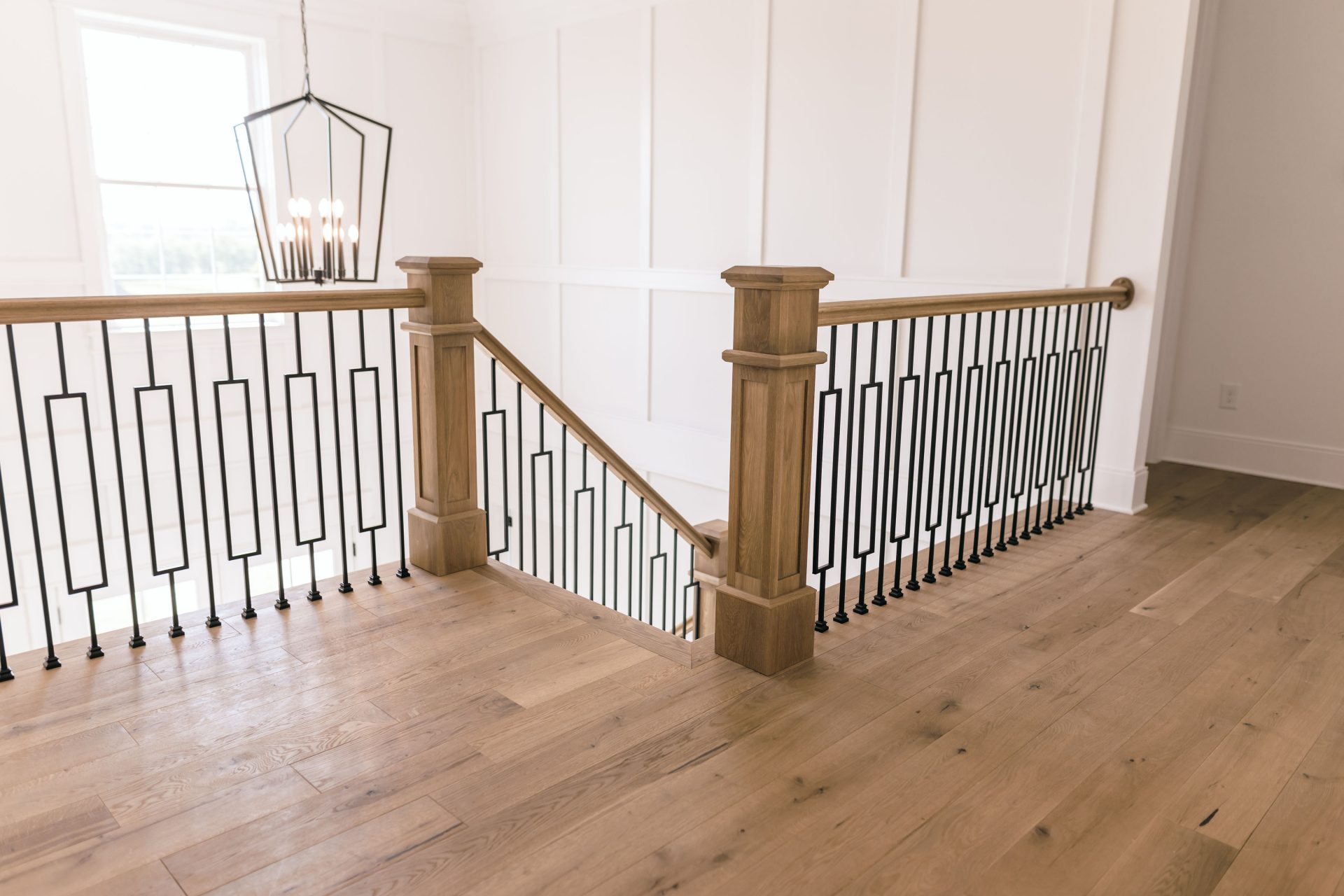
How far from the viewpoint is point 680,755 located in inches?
81.4

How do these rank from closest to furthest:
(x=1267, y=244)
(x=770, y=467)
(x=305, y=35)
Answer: (x=770, y=467) < (x=305, y=35) < (x=1267, y=244)

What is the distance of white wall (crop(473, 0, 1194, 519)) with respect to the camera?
3994 millimetres

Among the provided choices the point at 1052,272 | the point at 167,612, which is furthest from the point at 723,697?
the point at 167,612

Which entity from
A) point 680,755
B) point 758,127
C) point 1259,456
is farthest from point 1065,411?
point 680,755

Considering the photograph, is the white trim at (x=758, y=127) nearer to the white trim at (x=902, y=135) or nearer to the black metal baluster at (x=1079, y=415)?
the white trim at (x=902, y=135)

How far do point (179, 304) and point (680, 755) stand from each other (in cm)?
167

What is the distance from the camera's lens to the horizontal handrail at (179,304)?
2.21m

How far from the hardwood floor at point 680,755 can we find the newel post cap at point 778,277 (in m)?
0.97

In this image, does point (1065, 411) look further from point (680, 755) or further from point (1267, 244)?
point (680, 755)

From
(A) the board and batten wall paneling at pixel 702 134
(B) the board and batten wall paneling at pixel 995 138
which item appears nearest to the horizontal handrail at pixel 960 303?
(B) the board and batten wall paneling at pixel 995 138

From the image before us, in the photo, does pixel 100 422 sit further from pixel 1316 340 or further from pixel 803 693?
pixel 1316 340

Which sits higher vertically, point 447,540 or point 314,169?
point 314,169

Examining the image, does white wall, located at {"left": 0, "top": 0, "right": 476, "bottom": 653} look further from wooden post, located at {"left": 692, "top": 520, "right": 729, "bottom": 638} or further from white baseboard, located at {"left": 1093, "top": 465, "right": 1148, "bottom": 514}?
white baseboard, located at {"left": 1093, "top": 465, "right": 1148, "bottom": 514}

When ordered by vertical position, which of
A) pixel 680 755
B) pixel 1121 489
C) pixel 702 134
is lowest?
pixel 680 755
